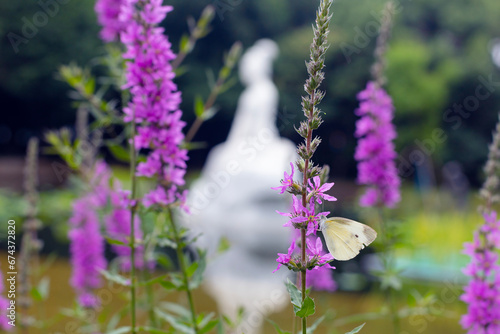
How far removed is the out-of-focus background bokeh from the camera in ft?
60.1

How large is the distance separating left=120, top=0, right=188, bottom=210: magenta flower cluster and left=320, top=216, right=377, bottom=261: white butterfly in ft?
2.05

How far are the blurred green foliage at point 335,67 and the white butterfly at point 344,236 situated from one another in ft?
58.2

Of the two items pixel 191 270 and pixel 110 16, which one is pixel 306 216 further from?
pixel 110 16

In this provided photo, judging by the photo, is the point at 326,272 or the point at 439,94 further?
the point at 439,94

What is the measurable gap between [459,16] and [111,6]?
79.5 ft

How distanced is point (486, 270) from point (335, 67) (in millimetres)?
20784

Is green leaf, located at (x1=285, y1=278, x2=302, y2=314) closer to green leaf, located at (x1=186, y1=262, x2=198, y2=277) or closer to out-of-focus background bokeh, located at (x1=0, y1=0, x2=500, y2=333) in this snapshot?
green leaf, located at (x1=186, y1=262, x2=198, y2=277)

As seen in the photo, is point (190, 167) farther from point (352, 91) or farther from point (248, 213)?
point (248, 213)

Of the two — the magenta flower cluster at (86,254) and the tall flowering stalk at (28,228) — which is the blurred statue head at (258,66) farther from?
the tall flowering stalk at (28,228)

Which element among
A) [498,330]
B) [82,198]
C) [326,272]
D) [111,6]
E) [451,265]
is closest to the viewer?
[498,330]

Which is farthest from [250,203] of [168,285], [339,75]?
[339,75]

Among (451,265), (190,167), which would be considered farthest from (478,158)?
(451,265)

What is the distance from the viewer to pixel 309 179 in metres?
1.02

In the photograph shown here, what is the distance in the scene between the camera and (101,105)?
212 cm
